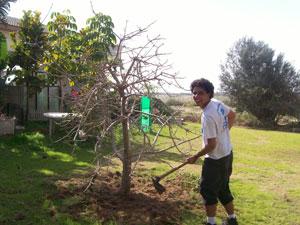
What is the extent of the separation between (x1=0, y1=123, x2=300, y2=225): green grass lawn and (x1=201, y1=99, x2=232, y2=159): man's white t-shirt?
1.05 m

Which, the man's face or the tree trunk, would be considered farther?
the tree trunk

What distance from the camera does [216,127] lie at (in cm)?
467

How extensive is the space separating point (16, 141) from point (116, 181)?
4.72 m

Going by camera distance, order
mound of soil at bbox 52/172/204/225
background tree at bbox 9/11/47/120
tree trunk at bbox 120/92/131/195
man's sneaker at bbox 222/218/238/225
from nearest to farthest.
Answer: man's sneaker at bbox 222/218/238/225
mound of soil at bbox 52/172/204/225
tree trunk at bbox 120/92/131/195
background tree at bbox 9/11/47/120

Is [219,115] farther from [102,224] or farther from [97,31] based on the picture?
[97,31]

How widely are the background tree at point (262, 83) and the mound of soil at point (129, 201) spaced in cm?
2126

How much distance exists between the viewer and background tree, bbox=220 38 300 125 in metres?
26.7

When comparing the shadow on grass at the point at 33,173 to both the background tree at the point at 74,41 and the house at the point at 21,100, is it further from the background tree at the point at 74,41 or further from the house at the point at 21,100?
the house at the point at 21,100

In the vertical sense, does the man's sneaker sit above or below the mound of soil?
below

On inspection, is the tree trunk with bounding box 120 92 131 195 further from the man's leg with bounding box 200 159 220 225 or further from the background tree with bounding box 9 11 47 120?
the background tree with bounding box 9 11 47 120

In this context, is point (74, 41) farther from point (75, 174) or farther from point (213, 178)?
point (213, 178)

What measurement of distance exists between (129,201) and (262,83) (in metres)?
23.1

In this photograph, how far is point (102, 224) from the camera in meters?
4.94

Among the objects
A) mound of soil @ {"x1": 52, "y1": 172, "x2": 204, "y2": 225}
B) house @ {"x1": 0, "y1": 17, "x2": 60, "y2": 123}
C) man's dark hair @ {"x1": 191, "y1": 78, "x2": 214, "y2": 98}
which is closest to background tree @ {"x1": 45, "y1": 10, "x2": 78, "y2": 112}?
house @ {"x1": 0, "y1": 17, "x2": 60, "y2": 123}
